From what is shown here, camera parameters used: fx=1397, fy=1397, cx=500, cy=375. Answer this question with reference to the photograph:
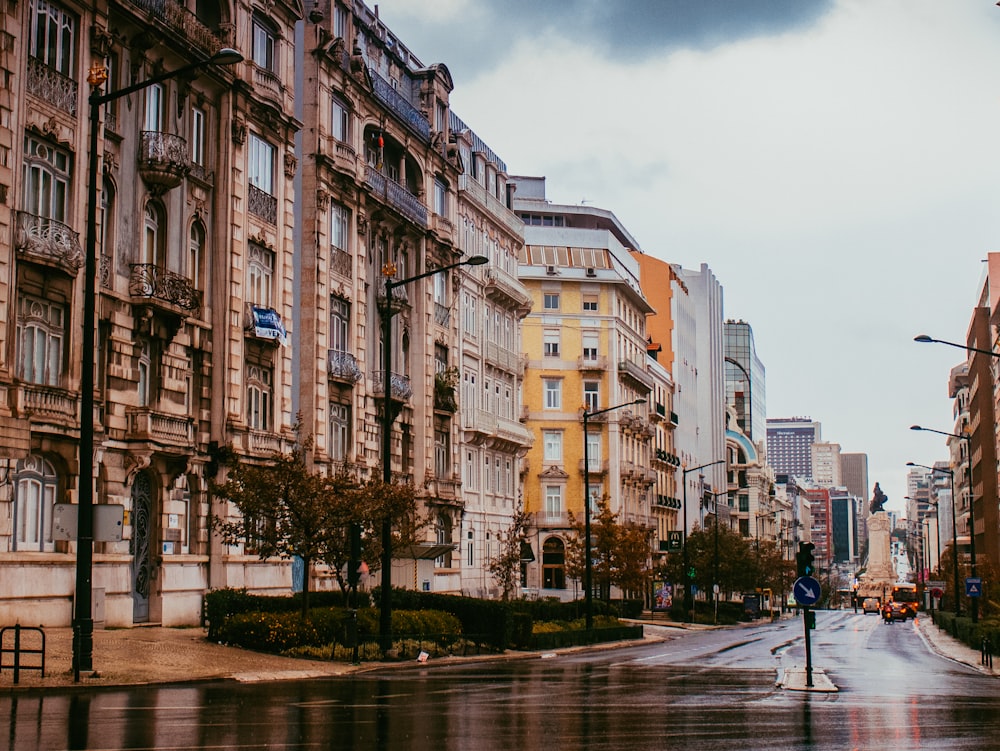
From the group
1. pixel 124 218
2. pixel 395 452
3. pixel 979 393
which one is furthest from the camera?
pixel 979 393

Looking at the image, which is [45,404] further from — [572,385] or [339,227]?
[572,385]

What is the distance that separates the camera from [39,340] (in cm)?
3362

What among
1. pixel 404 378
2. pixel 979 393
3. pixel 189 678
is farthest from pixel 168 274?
pixel 979 393

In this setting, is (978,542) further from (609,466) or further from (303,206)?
(303,206)

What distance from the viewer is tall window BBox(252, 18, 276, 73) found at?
1797 inches

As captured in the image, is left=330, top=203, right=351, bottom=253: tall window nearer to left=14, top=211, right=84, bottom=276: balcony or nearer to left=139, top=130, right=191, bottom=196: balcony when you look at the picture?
left=139, top=130, right=191, bottom=196: balcony

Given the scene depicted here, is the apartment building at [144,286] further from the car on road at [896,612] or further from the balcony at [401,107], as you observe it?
the car on road at [896,612]

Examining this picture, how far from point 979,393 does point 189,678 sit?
107233 mm

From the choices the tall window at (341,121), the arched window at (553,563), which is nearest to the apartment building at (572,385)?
the arched window at (553,563)

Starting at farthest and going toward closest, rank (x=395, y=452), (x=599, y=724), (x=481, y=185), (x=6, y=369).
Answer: (x=481, y=185), (x=395, y=452), (x=6, y=369), (x=599, y=724)

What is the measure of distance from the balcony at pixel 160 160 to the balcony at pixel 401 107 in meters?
17.4

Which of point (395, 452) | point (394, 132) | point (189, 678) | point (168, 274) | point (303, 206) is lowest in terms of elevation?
point (189, 678)

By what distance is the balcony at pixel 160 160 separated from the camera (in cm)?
3825

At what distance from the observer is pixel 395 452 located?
5759 cm
